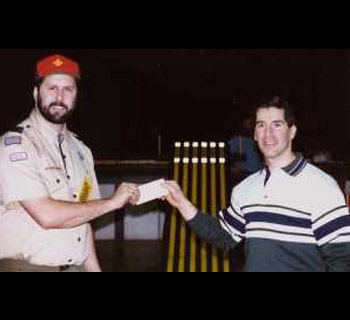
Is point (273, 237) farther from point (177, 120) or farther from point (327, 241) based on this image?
point (177, 120)

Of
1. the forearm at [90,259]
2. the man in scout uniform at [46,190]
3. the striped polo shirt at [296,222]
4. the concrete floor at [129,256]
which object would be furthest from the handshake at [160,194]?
the concrete floor at [129,256]

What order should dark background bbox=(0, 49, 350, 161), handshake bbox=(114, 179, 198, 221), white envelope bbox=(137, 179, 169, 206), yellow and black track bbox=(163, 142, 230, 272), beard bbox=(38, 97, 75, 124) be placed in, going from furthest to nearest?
1. dark background bbox=(0, 49, 350, 161)
2. yellow and black track bbox=(163, 142, 230, 272)
3. white envelope bbox=(137, 179, 169, 206)
4. handshake bbox=(114, 179, 198, 221)
5. beard bbox=(38, 97, 75, 124)

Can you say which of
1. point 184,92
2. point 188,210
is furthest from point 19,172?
point 184,92

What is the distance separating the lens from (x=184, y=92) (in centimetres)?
965

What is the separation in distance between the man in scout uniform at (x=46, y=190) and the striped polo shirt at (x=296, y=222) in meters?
0.85

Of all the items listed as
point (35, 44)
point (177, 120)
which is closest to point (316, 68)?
point (177, 120)

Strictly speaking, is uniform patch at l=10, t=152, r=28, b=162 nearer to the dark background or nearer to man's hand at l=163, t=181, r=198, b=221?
man's hand at l=163, t=181, r=198, b=221

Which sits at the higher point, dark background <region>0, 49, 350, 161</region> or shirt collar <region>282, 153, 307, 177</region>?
dark background <region>0, 49, 350, 161</region>

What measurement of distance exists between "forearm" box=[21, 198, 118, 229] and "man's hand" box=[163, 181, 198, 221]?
1.27 ft

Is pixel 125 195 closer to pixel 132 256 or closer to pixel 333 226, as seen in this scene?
pixel 333 226

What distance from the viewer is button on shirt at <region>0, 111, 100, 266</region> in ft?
8.50

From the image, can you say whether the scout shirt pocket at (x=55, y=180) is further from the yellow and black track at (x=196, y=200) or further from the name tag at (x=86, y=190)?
the yellow and black track at (x=196, y=200)

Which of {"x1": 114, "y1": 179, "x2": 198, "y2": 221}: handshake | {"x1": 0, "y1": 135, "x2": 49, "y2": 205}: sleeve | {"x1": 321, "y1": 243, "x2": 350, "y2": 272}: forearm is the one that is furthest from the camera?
{"x1": 114, "y1": 179, "x2": 198, "y2": 221}: handshake

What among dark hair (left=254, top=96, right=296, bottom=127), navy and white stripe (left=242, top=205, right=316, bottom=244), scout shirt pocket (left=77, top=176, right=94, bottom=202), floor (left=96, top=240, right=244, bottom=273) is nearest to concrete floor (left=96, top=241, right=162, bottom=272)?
floor (left=96, top=240, right=244, bottom=273)
